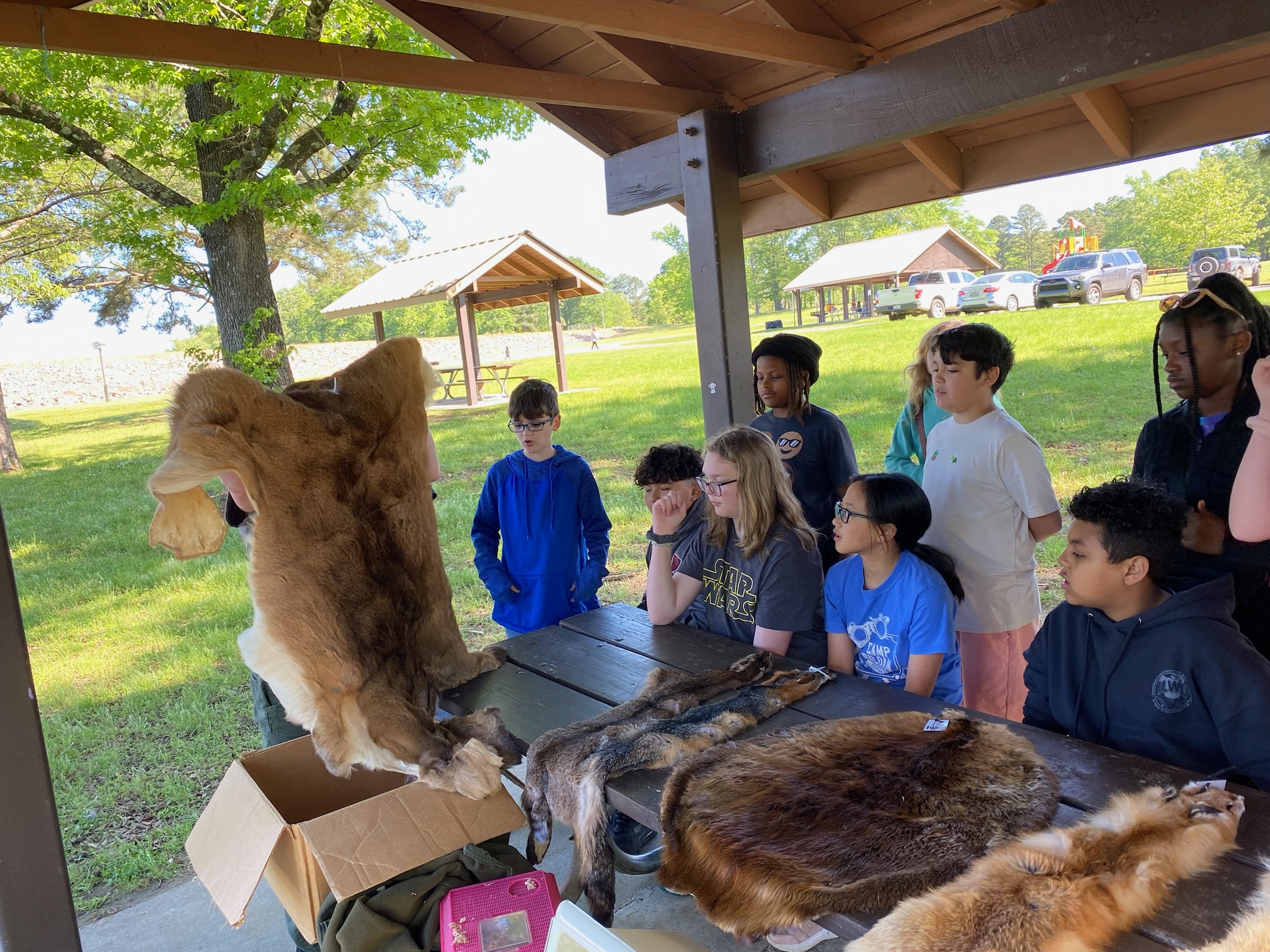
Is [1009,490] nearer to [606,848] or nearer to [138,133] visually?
[606,848]

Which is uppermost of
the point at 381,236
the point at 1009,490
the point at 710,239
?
the point at 381,236

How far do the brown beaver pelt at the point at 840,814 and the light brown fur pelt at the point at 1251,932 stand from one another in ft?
1.03

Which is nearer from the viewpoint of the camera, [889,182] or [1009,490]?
[1009,490]

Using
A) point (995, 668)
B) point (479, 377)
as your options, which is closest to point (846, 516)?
point (995, 668)

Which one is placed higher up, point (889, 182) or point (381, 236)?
point (381, 236)

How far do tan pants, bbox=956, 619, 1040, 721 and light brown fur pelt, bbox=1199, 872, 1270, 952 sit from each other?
5.37 feet

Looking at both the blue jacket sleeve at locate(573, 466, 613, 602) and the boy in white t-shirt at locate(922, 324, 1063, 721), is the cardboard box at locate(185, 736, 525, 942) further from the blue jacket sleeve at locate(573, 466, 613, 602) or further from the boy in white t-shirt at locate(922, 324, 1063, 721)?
the boy in white t-shirt at locate(922, 324, 1063, 721)

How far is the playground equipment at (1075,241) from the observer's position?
27.1m

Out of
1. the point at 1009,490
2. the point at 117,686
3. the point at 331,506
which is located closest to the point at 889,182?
the point at 1009,490

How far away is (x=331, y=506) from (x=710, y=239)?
2.18 m

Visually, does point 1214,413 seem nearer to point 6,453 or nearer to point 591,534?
point 591,534

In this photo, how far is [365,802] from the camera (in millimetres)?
1913

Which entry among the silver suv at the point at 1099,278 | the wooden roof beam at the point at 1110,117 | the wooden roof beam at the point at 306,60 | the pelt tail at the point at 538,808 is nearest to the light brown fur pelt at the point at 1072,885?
the pelt tail at the point at 538,808

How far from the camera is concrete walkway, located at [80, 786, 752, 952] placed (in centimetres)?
261
